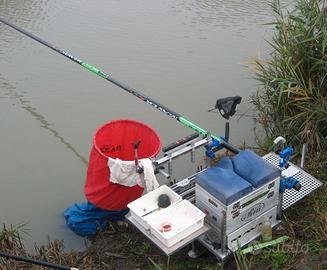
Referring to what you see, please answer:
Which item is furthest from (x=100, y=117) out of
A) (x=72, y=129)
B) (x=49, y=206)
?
(x=49, y=206)

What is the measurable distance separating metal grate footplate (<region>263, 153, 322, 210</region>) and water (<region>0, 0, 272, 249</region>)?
3.16ft

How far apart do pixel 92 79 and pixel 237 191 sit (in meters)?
2.89

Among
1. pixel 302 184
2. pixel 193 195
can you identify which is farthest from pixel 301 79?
pixel 193 195

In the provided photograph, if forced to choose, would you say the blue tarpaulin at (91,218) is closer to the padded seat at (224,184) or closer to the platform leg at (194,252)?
the platform leg at (194,252)

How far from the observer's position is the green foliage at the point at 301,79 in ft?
10.3

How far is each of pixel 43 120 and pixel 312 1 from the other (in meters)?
2.42

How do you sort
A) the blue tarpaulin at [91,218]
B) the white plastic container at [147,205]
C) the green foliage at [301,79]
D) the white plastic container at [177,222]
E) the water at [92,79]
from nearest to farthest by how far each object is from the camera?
the white plastic container at [177,222] → the white plastic container at [147,205] → the blue tarpaulin at [91,218] → the green foliage at [301,79] → the water at [92,79]

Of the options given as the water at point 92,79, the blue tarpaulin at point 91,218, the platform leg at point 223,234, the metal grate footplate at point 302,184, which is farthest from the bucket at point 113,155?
the metal grate footplate at point 302,184

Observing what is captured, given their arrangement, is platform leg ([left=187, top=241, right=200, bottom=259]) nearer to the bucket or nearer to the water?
the bucket

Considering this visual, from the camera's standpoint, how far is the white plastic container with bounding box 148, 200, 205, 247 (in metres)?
2.06

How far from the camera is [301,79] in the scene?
327 centimetres

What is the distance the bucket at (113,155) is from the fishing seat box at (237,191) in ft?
1.59

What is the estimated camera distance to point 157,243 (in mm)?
2109

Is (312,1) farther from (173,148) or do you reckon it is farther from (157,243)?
(157,243)
